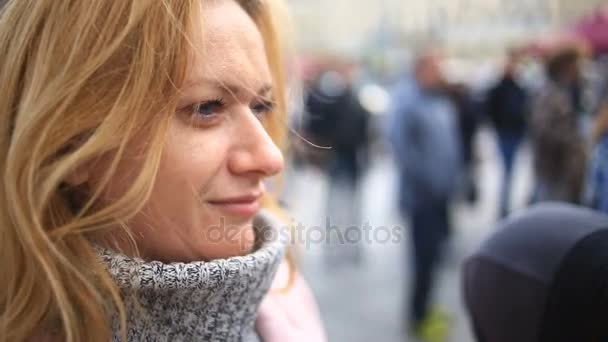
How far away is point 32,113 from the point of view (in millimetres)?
714

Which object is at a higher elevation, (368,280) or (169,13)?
(169,13)

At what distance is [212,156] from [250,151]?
6 centimetres

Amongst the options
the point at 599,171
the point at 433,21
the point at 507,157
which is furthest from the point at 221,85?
the point at 507,157

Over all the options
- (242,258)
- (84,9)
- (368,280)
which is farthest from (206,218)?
(368,280)

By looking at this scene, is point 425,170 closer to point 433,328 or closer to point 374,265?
point 433,328

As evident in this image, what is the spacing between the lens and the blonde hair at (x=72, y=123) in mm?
714

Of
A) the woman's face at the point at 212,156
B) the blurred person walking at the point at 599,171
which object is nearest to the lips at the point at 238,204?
the woman's face at the point at 212,156

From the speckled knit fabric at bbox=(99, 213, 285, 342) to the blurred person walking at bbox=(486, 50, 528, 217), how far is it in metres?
4.43

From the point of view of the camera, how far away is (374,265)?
4.30m

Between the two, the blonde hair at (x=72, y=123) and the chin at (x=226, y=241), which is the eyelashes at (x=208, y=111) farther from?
the chin at (x=226, y=241)

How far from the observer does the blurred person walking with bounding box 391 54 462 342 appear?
3217 millimetres

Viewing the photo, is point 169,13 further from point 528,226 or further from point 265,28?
point 528,226

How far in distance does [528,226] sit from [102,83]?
31.8 inches

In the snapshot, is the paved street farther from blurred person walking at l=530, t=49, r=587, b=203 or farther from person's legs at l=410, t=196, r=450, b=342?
blurred person walking at l=530, t=49, r=587, b=203
